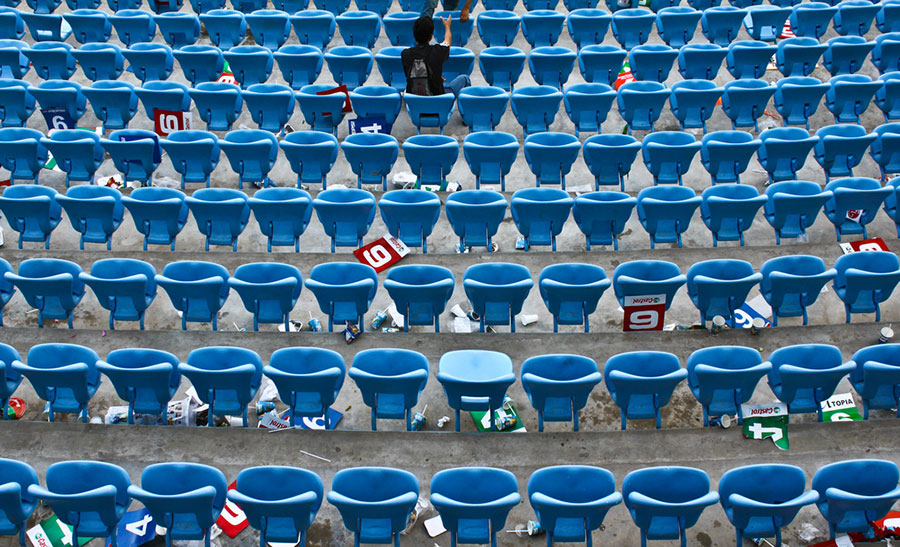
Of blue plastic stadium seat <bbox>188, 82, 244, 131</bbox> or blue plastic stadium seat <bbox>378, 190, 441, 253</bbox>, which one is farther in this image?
blue plastic stadium seat <bbox>188, 82, 244, 131</bbox>

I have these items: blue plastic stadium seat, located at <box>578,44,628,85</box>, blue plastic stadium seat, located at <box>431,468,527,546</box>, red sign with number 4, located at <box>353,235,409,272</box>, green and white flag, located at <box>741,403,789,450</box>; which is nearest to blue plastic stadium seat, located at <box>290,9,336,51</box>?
blue plastic stadium seat, located at <box>578,44,628,85</box>

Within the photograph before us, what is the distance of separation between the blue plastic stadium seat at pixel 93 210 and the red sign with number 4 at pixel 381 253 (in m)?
2.27

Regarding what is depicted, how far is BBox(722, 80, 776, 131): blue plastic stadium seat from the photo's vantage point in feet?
27.2

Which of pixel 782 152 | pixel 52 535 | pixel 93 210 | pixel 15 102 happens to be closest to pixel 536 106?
pixel 782 152

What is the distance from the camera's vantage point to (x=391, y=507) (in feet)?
14.9

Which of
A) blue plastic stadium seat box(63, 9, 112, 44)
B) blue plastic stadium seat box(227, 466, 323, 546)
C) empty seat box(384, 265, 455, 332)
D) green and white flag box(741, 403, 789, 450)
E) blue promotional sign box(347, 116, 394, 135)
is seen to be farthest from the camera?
blue plastic stadium seat box(63, 9, 112, 44)

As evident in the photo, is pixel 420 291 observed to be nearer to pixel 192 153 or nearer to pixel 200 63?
pixel 192 153

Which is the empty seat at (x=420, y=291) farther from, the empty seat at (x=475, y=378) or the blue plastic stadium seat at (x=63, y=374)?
the blue plastic stadium seat at (x=63, y=374)

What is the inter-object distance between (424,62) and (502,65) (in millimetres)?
1126

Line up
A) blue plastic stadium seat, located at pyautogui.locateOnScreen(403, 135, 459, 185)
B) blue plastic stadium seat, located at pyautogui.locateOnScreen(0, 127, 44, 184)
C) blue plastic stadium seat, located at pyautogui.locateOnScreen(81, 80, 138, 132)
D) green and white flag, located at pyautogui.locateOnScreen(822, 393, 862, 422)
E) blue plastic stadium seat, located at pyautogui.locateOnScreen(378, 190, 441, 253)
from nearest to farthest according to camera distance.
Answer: green and white flag, located at pyautogui.locateOnScreen(822, 393, 862, 422), blue plastic stadium seat, located at pyautogui.locateOnScreen(378, 190, 441, 253), blue plastic stadium seat, located at pyautogui.locateOnScreen(403, 135, 459, 185), blue plastic stadium seat, located at pyautogui.locateOnScreen(0, 127, 44, 184), blue plastic stadium seat, located at pyautogui.locateOnScreen(81, 80, 138, 132)

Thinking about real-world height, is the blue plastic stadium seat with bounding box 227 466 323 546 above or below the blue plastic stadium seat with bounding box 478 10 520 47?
below

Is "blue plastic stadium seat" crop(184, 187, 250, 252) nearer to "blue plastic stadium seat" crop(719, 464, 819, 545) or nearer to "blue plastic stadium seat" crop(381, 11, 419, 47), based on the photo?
"blue plastic stadium seat" crop(381, 11, 419, 47)

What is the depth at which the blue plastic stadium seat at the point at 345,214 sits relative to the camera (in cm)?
682

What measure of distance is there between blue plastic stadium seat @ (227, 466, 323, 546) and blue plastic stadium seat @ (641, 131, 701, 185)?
15.7 feet
